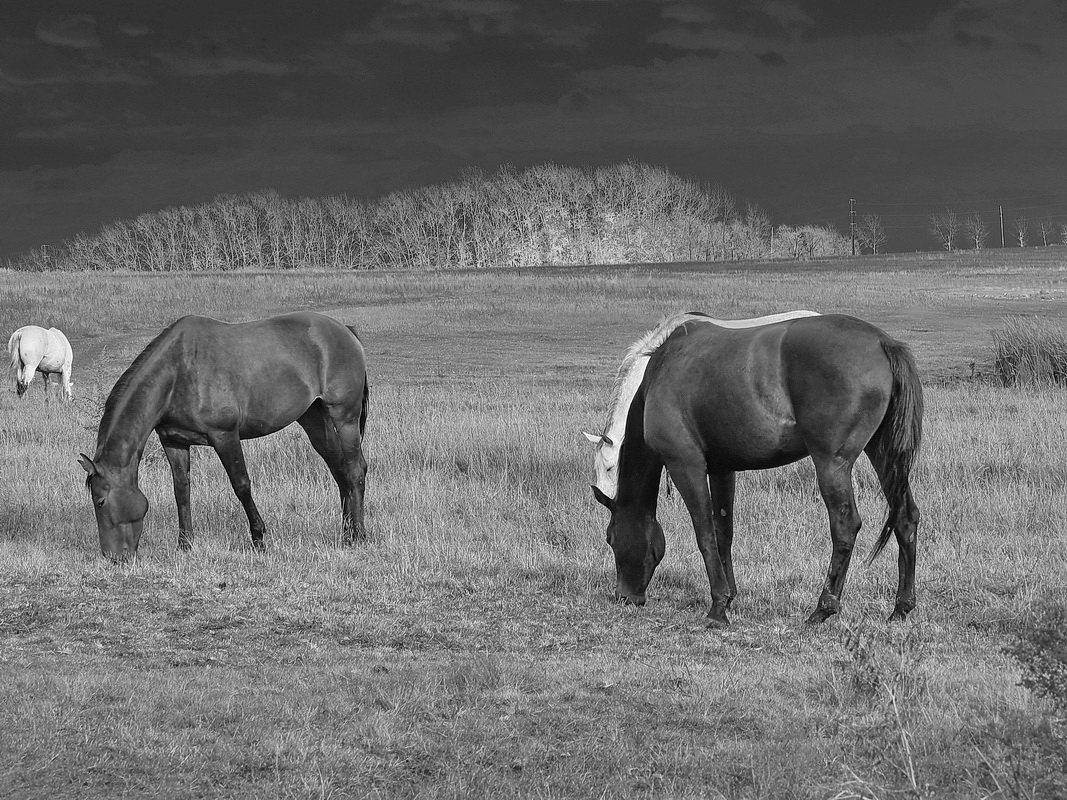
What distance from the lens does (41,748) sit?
4.71 metres

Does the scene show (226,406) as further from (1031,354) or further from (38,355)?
(1031,354)

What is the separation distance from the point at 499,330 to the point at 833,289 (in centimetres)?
2702

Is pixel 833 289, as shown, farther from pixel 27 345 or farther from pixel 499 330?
pixel 27 345

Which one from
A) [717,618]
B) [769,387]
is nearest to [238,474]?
[717,618]

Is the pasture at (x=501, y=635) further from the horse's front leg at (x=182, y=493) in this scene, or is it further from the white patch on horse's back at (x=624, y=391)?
the white patch on horse's back at (x=624, y=391)

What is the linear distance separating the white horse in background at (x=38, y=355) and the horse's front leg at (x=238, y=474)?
13604 millimetres

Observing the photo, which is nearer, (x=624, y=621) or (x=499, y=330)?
(x=624, y=621)

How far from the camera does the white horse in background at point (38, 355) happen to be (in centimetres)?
2269

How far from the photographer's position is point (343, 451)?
11.3m

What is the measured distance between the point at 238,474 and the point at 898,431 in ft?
19.9

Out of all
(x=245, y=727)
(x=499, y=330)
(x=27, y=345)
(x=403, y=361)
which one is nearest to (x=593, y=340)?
(x=499, y=330)

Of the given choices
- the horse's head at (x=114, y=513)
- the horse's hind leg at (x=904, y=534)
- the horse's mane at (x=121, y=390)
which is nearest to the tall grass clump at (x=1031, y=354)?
the horse's hind leg at (x=904, y=534)

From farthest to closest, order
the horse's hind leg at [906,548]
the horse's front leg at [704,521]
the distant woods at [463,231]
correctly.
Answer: the distant woods at [463,231], the horse's front leg at [704,521], the horse's hind leg at [906,548]

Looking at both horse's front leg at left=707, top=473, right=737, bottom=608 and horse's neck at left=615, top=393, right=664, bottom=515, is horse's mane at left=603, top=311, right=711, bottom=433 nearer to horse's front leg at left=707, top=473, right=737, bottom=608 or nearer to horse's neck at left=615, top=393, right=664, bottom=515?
horse's neck at left=615, top=393, right=664, bottom=515
